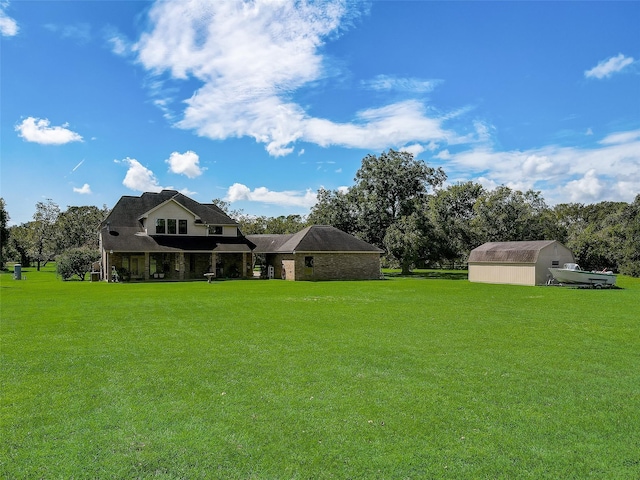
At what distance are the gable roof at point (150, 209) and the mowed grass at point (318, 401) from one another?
26.9m

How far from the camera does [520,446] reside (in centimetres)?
503

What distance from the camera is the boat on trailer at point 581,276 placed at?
93.9 ft

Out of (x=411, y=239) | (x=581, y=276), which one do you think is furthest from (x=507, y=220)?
(x=581, y=276)

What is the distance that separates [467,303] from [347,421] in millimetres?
14518

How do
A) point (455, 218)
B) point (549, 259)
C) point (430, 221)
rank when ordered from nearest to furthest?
point (549, 259), point (430, 221), point (455, 218)

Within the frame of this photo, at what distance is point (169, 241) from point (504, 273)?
1025 inches

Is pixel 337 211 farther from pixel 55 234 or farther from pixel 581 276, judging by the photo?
pixel 55 234

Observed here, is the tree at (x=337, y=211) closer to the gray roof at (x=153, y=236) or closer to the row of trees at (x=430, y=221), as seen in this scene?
the row of trees at (x=430, y=221)

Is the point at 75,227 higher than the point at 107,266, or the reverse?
the point at 75,227

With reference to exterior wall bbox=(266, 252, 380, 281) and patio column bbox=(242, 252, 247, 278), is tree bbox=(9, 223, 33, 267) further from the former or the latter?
exterior wall bbox=(266, 252, 380, 281)

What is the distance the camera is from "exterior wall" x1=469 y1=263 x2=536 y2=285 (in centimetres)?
3266

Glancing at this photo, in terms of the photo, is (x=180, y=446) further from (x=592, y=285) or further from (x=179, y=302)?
(x=592, y=285)

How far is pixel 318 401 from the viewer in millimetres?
6344

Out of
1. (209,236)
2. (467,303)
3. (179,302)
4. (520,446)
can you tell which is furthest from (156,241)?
(520,446)
